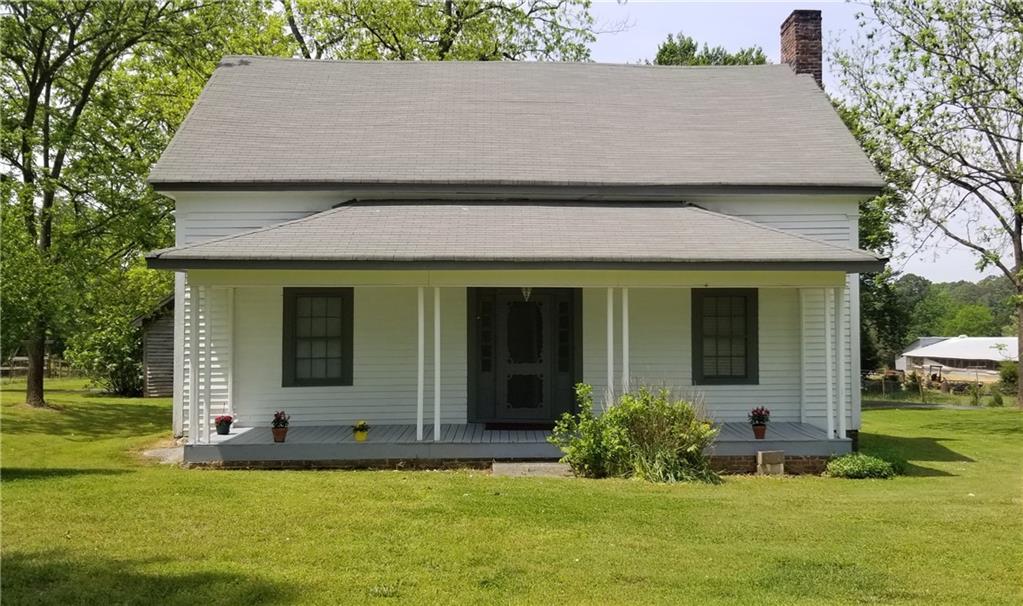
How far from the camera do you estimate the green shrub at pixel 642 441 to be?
9938 mm

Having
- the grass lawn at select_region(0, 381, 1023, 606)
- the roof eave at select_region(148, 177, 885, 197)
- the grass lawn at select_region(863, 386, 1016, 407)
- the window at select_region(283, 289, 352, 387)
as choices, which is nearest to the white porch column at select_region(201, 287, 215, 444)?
the grass lawn at select_region(0, 381, 1023, 606)

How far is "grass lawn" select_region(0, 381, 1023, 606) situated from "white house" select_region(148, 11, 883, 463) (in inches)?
72.3

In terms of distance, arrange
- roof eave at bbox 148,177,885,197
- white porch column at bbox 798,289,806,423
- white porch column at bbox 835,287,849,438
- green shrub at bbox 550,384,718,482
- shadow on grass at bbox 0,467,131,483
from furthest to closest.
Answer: white porch column at bbox 798,289,806,423 → roof eave at bbox 148,177,885,197 → white porch column at bbox 835,287,849,438 → green shrub at bbox 550,384,718,482 → shadow on grass at bbox 0,467,131,483

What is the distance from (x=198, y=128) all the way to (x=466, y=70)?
620cm

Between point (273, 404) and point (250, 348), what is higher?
point (250, 348)

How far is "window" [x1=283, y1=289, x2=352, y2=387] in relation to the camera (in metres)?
12.4

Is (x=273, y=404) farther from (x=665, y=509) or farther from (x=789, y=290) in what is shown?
(x=789, y=290)

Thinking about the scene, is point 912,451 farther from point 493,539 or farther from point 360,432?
point 493,539

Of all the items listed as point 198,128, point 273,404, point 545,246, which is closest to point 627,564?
point 545,246

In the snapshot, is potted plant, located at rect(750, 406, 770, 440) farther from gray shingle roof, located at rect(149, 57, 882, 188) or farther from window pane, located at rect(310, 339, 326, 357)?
window pane, located at rect(310, 339, 326, 357)

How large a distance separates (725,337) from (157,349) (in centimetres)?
2109

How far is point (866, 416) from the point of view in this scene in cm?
2109

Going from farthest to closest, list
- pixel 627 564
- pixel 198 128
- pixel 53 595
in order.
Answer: pixel 198 128 < pixel 627 564 < pixel 53 595

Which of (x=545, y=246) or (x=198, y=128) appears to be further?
(x=198, y=128)
